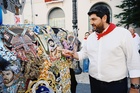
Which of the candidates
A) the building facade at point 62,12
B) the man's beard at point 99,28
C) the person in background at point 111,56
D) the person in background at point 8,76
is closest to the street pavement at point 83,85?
the person in background at point 111,56

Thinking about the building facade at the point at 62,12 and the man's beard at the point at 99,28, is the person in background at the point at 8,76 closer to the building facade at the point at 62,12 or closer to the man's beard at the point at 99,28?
the man's beard at the point at 99,28

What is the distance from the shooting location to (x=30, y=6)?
604 inches

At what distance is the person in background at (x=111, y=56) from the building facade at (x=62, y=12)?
33.5 feet

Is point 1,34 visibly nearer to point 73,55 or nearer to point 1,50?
point 1,50

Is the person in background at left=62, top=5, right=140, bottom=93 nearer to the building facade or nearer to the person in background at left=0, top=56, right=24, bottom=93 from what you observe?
the person in background at left=0, top=56, right=24, bottom=93

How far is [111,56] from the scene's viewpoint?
2088 mm

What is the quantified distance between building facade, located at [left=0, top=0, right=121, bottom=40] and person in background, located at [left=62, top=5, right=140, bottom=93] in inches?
402

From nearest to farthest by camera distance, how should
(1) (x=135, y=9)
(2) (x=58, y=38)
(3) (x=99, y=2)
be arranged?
(2) (x=58, y=38) < (1) (x=135, y=9) < (3) (x=99, y=2)

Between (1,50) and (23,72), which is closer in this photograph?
(1,50)

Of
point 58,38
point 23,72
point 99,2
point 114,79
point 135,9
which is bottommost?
point 114,79

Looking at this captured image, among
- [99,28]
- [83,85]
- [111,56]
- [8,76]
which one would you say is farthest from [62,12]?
[8,76]

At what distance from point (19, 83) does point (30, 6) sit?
14.3m

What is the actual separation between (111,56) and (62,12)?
1238 cm

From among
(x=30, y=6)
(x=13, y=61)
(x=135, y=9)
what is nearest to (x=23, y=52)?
(x=13, y=61)
